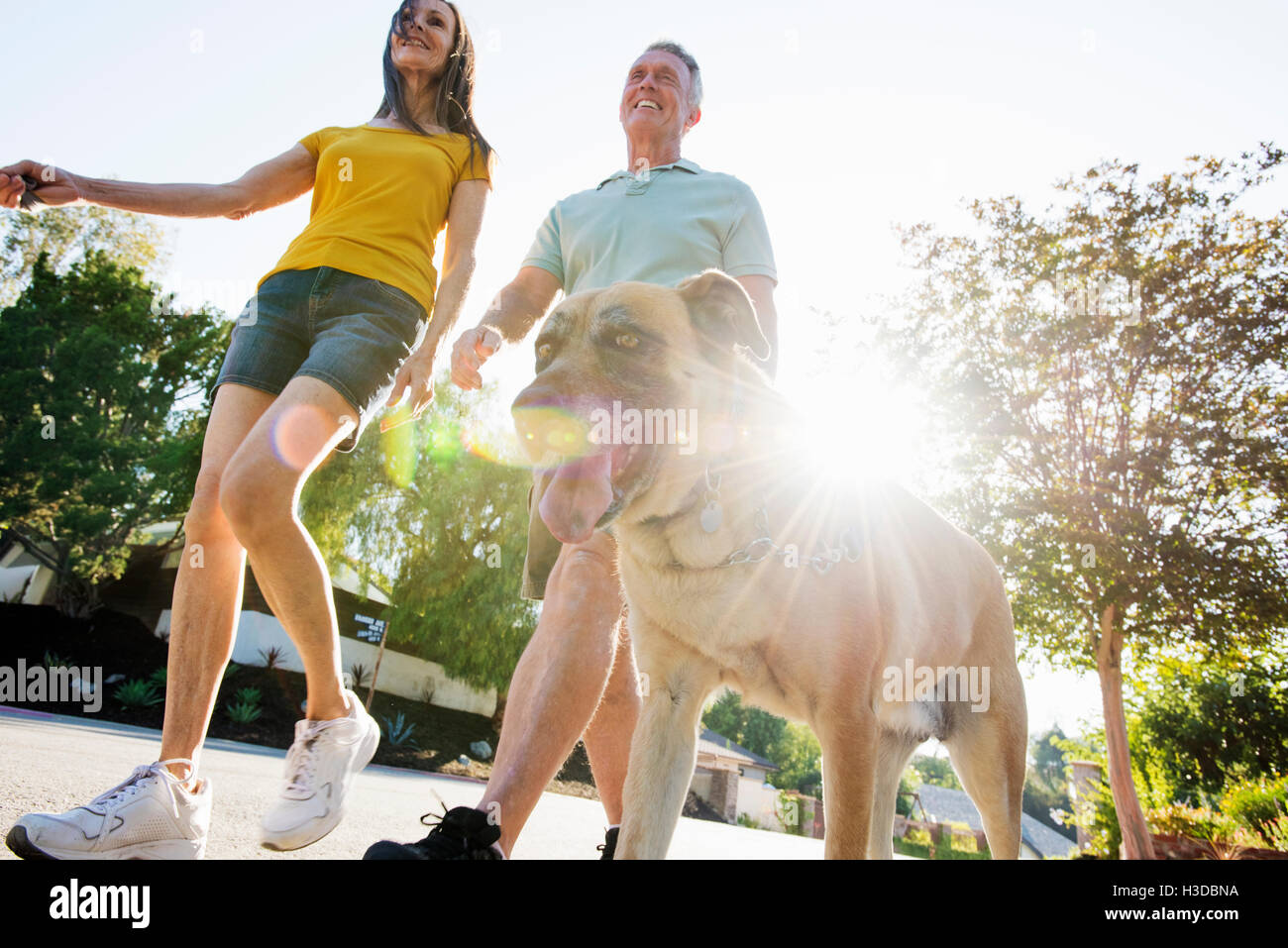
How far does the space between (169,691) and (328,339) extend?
146 cm

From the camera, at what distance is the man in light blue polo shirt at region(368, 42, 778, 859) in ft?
8.46

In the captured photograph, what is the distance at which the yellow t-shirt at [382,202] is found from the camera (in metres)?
3.23

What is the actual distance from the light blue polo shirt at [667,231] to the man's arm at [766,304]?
0.14 ft

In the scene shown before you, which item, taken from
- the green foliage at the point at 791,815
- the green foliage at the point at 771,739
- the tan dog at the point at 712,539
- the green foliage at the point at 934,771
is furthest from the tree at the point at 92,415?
the green foliage at the point at 934,771

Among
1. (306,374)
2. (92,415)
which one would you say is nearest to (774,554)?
(306,374)

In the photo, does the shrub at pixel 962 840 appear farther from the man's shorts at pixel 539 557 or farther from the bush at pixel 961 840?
the man's shorts at pixel 539 557

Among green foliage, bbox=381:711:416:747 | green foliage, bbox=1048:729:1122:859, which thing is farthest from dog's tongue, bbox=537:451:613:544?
green foliage, bbox=381:711:416:747

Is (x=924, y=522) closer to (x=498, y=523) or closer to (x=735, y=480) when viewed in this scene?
(x=735, y=480)

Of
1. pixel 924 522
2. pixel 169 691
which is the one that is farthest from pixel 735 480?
pixel 169 691

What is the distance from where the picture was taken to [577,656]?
284 cm

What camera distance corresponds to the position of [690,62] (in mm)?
4098

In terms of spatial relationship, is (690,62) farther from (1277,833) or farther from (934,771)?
(934,771)

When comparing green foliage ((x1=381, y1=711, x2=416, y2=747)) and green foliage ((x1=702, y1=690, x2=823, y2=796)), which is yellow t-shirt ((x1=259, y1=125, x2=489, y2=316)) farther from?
green foliage ((x1=702, y1=690, x2=823, y2=796))

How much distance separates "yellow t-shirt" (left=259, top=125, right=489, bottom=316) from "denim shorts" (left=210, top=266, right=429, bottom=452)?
0.09 metres
